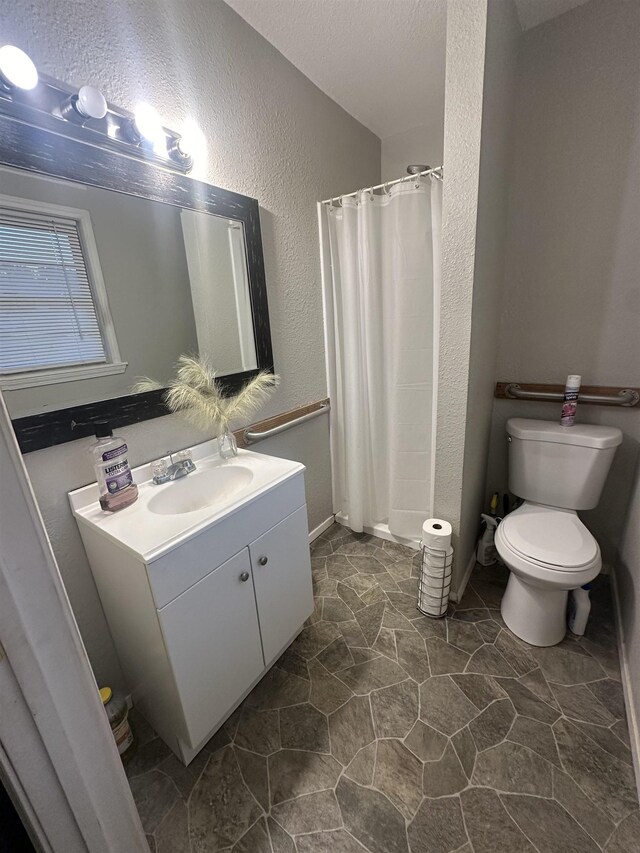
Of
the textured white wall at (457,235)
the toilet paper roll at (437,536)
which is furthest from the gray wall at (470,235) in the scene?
the toilet paper roll at (437,536)

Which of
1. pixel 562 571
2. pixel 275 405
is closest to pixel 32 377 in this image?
pixel 275 405

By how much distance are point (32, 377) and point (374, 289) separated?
1.53 meters

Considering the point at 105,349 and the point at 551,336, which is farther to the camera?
the point at 551,336

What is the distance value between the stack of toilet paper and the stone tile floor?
9 centimetres

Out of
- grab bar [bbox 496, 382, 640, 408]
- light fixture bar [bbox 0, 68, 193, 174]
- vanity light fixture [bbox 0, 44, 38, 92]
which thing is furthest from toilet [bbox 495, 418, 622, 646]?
vanity light fixture [bbox 0, 44, 38, 92]

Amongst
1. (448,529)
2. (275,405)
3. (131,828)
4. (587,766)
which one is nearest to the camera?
(131,828)

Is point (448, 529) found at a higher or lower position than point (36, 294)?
lower

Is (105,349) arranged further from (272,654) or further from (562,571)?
(562,571)

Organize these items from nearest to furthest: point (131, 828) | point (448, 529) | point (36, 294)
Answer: point (131, 828)
point (36, 294)
point (448, 529)

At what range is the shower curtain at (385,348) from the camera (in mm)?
1687

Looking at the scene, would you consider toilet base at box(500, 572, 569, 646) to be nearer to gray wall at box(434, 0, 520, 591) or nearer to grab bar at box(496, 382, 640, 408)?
gray wall at box(434, 0, 520, 591)

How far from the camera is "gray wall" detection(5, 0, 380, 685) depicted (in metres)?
0.99

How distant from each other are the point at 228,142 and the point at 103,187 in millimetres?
602

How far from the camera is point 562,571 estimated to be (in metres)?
1.30
